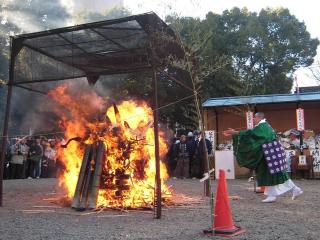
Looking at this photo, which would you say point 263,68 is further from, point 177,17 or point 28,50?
point 177,17

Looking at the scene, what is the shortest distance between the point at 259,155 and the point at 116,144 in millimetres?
3151

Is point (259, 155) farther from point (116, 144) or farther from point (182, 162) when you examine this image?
point (182, 162)

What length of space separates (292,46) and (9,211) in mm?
24661

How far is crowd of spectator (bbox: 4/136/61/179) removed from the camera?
16.8 metres

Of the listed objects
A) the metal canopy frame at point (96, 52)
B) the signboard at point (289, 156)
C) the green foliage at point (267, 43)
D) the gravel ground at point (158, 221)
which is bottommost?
the gravel ground at point (158, 221)

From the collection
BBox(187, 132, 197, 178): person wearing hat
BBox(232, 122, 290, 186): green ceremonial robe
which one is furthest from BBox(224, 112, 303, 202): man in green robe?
BBox(187, 132, 197, 178): person wearing hat

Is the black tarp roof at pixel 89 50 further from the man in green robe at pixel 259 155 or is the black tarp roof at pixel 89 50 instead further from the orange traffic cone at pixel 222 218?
the orange traffic cone at pixel 222 218

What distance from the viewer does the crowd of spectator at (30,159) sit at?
16.8 meters

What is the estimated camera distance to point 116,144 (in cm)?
874

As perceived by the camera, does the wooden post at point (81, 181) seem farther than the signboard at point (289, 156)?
No

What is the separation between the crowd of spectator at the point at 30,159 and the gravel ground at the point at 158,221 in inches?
303

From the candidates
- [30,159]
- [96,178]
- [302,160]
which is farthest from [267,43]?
[96,178]

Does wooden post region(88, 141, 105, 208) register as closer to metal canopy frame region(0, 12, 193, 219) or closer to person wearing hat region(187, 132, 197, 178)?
metal canopy frame region(0, 12, 193, 219)

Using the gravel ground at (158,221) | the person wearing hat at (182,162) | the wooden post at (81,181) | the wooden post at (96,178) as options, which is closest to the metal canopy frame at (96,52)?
the gravel ground at (158,221)
